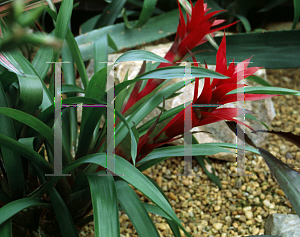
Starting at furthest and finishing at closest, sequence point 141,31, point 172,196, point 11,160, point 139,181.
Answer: point 141,31 < point 172,196 < point 11,160 < point 139,181

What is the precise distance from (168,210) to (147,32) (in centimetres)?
104

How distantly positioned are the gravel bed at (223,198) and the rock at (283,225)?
0.04 metres

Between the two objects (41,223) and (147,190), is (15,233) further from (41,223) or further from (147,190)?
(147,190)

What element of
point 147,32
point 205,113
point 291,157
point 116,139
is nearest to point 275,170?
point 205,113

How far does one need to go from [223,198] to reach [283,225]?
8.6 inches

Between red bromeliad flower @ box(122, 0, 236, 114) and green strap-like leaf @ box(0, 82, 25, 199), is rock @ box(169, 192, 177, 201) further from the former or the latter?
green strap-like leaf @ box(0, 82, 25, 199)

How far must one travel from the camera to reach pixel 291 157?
43.1 inches

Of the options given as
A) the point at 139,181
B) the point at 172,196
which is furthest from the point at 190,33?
the point at 172,196

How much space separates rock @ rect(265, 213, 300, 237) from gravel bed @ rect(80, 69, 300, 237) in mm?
45

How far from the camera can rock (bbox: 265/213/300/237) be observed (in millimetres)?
735

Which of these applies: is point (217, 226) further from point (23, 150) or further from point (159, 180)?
point (23, 150)

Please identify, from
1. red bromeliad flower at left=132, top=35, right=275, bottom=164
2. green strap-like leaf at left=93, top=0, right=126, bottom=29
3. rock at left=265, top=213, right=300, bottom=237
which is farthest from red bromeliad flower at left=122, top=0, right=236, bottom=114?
green strap-like leaf at left=93, top=0, right=126, bottom=29

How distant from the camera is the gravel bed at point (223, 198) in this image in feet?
2.70

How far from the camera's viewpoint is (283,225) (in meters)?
0.76
